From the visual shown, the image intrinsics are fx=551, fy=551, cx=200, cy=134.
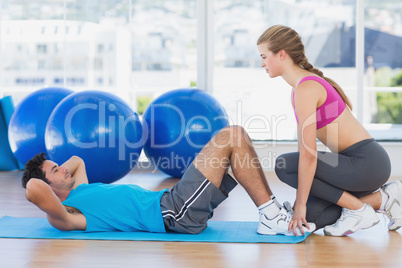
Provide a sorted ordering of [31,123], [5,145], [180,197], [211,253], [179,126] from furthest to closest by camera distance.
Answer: [5,145]
[31,123]
[179,126]
[180,197]
[211,253]

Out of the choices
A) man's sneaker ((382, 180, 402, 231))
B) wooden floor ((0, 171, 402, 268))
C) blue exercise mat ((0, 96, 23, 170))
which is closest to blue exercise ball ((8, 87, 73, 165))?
blue exercise mat ((0, 96, 23, 170))

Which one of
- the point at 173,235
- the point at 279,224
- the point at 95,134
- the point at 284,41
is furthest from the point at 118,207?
the point at 95,134

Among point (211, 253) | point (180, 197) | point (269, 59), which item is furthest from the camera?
point (269, 59)

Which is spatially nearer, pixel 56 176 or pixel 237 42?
pixel 56 176

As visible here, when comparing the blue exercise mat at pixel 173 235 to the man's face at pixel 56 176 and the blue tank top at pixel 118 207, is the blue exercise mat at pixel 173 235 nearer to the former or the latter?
the blue tank top at pixel 118 207

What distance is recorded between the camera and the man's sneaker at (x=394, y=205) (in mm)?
2648

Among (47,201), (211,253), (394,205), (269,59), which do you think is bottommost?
(211,253)

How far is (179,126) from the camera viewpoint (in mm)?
4227

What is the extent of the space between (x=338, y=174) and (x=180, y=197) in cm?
74

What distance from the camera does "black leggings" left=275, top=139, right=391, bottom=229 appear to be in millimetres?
2541

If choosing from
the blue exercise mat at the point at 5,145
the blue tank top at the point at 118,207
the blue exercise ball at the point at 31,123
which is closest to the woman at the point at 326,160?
the blue tank top at the point at 118,207

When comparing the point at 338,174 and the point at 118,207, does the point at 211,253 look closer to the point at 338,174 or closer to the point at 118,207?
the point at 118,207

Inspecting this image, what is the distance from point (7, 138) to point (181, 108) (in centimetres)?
176

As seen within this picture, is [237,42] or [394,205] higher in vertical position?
[237,42]
